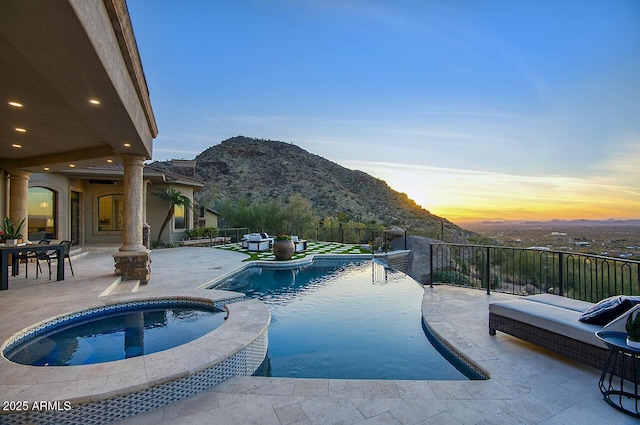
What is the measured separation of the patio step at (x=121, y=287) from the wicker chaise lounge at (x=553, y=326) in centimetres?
674

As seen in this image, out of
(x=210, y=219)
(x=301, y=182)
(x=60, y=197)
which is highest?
(x=301, y=182)

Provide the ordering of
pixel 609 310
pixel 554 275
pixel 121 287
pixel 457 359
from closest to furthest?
pixel 609 310 < pixel 457 359 < pixel 121 287 < pixel 554 275

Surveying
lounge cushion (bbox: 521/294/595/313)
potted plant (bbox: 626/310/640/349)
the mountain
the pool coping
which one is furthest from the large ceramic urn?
the mountain

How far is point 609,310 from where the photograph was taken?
3.16 m

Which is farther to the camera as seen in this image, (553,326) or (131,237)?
(131,237)

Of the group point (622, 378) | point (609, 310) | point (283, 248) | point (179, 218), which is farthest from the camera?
point (179, 218)

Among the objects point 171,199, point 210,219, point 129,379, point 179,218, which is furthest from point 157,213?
point 129,379

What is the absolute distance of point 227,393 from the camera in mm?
2902

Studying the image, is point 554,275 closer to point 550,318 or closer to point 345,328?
point 550,318

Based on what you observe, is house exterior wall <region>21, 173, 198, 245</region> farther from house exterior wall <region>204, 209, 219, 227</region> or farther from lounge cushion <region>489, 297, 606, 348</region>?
lounge cushion <region>489, 297, 606, 348</region>

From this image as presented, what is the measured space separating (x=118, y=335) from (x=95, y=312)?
3.03 ft

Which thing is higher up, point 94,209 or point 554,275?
point 94,209

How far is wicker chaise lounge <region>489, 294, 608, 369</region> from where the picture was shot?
3189 mm

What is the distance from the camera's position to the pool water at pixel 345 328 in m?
3.85
